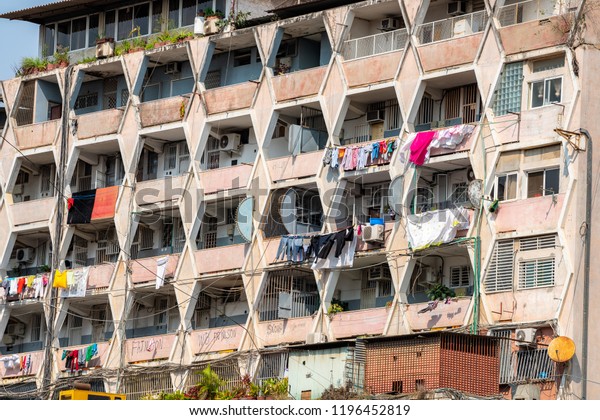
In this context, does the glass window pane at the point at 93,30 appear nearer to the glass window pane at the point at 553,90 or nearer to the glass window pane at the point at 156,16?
the glass window pane at the point at 156,16

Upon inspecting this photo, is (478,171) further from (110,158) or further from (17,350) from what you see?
(17,350)

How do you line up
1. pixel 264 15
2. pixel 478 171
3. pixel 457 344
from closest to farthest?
pixel 457 344 < pixel 478 171 < pixel 264 15

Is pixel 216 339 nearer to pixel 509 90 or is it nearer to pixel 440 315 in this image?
pixel 440 315

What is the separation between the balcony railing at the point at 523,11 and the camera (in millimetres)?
51500

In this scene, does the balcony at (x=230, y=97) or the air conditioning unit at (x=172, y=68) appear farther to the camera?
the air conditioning unit at (x=172, y=68)

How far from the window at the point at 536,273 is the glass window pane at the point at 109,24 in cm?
2097

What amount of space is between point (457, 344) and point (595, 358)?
12.8 ft

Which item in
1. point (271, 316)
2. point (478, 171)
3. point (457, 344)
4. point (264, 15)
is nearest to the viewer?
point (457, 344)

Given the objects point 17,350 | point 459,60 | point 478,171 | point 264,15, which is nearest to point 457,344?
point 478,171

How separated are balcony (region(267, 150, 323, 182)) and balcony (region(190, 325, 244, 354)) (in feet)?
16.8

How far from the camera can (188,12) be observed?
61.7 metres

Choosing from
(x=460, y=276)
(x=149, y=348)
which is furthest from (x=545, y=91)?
(x=149, y=348)

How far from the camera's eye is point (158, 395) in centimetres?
5619

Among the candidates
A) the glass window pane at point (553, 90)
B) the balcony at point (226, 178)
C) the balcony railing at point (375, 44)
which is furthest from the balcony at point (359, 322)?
the balcony railing at point (375, 44)
